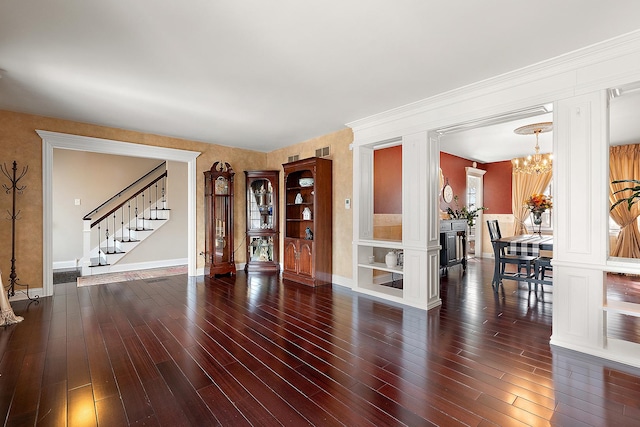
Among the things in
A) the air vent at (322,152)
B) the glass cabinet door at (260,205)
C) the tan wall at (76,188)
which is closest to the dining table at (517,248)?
the air vent at (322,152)

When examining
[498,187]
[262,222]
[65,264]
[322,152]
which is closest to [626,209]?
[498,187]

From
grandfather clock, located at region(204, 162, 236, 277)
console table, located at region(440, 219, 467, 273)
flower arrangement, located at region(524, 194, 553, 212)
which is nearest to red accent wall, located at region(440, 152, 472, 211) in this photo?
console table, located at region(440, 219, 467, 273)

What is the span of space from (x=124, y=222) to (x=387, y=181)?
636cm

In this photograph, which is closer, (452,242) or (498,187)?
(452,242)

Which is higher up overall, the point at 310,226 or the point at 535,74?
the point at 535,74

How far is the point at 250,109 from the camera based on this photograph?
429 cm

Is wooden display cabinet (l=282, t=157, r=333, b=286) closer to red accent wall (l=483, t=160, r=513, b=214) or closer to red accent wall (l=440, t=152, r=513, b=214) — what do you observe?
red accent wall (l=440, t=152, r=513, b=214)

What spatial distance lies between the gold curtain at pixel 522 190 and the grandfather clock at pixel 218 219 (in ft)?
24.7

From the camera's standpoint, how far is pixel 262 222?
6.64 m

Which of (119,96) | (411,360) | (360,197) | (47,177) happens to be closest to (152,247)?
(47,177)

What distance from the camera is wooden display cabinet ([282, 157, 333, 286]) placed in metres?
5.36

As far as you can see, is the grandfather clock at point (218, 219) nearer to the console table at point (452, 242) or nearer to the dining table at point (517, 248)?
the console table at point (452, 242)

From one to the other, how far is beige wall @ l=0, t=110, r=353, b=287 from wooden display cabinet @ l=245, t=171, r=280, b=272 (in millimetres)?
306

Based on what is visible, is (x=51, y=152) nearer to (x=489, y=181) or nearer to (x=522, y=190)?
(x=489, y=181)
